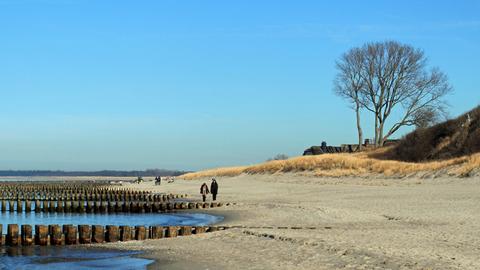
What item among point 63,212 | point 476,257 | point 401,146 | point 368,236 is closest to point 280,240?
point 368,236

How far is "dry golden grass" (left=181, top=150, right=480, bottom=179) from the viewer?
4212 centimetres

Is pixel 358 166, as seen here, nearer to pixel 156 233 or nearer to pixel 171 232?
pixel 171 232

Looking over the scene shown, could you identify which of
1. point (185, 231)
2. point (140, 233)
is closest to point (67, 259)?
point (140, 233)

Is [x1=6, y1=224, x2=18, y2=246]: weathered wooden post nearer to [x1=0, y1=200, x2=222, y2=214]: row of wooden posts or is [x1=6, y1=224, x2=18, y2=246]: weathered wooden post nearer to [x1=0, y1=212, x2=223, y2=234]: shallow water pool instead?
[x1=0, y1=212, x2=223, y2=234]: shallow water pool

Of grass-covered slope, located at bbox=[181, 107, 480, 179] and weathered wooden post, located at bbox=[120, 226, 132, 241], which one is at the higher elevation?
grass-covered slope, located at bbox=[181, 107, 480, 179]

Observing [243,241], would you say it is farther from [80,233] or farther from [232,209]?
[232,209]

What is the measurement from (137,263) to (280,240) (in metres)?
4.17

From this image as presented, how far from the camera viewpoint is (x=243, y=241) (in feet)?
62.2

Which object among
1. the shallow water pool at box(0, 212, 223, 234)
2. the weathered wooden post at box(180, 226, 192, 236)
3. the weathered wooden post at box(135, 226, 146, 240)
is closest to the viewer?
the weathered wooden post at box(135, 226, 146, 240)

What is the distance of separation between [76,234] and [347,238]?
339 inches

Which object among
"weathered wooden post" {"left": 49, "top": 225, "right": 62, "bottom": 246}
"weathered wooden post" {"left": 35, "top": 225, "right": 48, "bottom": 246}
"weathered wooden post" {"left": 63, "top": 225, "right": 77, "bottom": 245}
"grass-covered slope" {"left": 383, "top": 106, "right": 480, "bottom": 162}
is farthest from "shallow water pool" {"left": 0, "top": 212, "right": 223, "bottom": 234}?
"grass-covered slope" {"left": 383, "top": 106, "right": 480, "bottom": 162}

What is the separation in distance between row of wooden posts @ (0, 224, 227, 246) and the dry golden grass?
2408 cm

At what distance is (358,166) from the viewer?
52969 millimetres

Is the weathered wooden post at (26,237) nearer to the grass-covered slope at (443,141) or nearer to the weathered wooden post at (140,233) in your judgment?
the weathered wooden post at (140,233)
